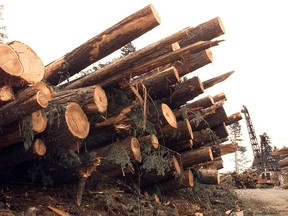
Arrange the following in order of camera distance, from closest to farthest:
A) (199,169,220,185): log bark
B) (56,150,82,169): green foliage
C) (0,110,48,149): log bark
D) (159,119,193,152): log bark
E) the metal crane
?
(0,110,48,149): log bark
(56,150,82,169): green foliage
(159,119,193,152): log bark
(199,169,220,185): log bark
the metal crane

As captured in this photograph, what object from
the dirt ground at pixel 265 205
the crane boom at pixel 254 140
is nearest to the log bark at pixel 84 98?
the dirt ground at pixel 265 205

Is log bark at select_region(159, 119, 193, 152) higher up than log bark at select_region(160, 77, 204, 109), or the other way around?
log bark at select_region(160, 77, 204, 109)

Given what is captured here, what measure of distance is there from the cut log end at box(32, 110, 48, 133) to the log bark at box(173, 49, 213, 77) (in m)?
3.10

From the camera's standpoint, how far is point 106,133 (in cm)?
642

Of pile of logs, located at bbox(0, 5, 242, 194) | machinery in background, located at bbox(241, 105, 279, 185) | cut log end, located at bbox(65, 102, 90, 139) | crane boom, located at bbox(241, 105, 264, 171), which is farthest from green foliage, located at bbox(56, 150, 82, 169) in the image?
crane boom, located at bbox(241, 105, 264, 171)

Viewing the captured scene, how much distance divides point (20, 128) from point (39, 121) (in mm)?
283

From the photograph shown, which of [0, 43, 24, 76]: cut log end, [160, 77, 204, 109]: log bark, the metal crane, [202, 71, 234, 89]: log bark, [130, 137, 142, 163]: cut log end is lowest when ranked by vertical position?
the metal crane

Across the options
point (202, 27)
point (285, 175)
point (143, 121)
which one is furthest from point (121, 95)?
point (285, 175)

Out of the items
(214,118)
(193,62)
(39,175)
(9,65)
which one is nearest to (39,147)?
(39,175)

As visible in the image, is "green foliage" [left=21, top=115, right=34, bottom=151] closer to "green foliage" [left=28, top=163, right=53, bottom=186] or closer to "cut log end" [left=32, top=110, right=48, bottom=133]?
"cut log end" [left=32, top=110, right=48, bottom=133]

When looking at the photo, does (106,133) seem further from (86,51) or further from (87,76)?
(86,51)

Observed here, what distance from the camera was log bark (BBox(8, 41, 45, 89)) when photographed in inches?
169

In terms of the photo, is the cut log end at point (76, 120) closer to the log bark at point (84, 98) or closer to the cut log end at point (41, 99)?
the log bark at point (84, 98)

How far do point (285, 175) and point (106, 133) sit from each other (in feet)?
52.1
